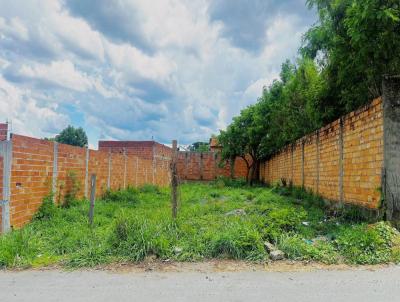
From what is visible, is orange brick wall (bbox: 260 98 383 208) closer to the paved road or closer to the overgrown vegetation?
the overgrown vegetation

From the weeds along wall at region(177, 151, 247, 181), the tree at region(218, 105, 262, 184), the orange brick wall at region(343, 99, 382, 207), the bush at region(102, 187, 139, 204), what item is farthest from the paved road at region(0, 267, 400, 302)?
the weeds along wall at region(177, 151, 247, 181)

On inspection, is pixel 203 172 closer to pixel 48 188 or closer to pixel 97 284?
pixel 48 188

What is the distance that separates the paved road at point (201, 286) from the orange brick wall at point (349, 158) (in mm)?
2207

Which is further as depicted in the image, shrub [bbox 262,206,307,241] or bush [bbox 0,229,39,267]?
shrub [bbox 262,206,307,241]

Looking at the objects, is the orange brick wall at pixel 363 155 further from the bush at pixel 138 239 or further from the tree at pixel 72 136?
the tree at pixel 72 136

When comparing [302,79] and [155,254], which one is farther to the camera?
[302,79]

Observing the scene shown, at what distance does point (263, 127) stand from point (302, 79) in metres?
6.56

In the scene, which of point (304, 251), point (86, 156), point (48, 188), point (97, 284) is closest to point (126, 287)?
point (97, 284)

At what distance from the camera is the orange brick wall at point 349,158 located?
5.71m

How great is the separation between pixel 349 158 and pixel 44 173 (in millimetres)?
6454

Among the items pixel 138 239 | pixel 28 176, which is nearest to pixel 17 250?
pixel 138 239

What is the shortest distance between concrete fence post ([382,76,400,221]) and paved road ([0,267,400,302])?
1.45 meters

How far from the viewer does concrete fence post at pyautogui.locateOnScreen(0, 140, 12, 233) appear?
553 cm

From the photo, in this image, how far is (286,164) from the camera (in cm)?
1480
